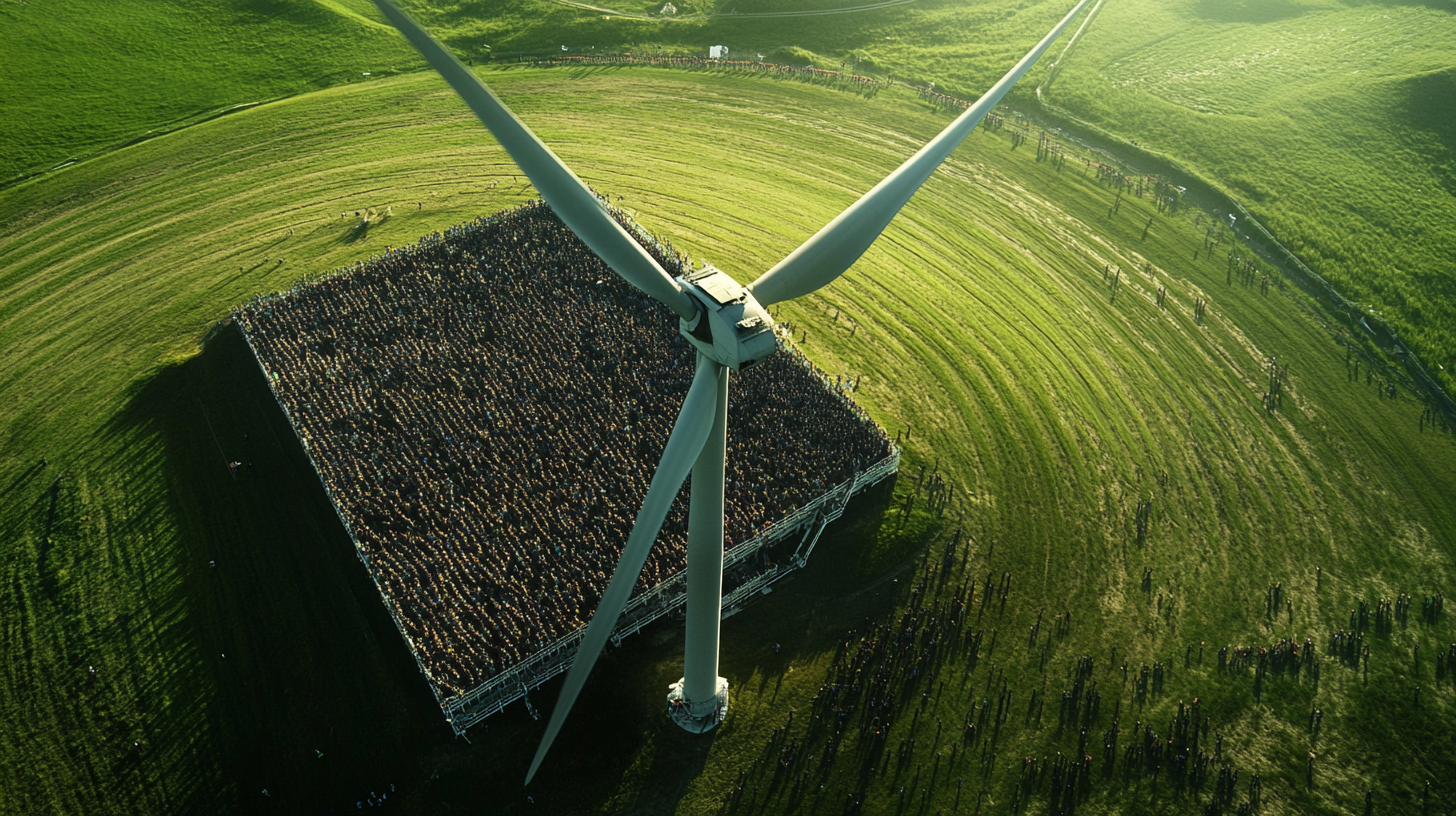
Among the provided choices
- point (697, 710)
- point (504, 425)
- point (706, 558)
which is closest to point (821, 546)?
point (697, 710)

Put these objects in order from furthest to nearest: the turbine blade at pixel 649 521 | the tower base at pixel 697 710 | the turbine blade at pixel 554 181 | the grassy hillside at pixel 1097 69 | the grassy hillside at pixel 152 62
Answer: the grassy hillside at pixel 152 62 → the grassy hillside at pixel 1097 69 → the tower base at pixel 697 710 → the turbine blade at pixel 649 521 → the turbine blade at pixel 554 181

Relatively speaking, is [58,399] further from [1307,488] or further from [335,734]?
[1307,488]

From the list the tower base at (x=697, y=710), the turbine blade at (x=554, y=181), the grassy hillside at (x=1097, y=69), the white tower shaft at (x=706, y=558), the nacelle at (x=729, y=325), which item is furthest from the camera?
the grassy hillside at (x=1097, y=69)

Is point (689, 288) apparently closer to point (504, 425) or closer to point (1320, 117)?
point (504, 425)

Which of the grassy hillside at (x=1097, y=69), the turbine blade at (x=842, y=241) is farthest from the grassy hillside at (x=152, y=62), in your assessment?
the turbine blade at (x=842, y=241)

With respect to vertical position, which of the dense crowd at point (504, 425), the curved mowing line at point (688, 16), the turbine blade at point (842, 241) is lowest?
the dense crowd at point (504, 425)

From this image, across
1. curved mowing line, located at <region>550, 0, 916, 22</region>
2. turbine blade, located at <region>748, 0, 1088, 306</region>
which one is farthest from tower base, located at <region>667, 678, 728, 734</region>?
curved mowing line, located at <region>550, 0, 916, 22</region>

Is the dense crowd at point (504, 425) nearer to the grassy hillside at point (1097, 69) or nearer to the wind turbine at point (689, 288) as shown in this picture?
the wind turbine at point (689, 288)
